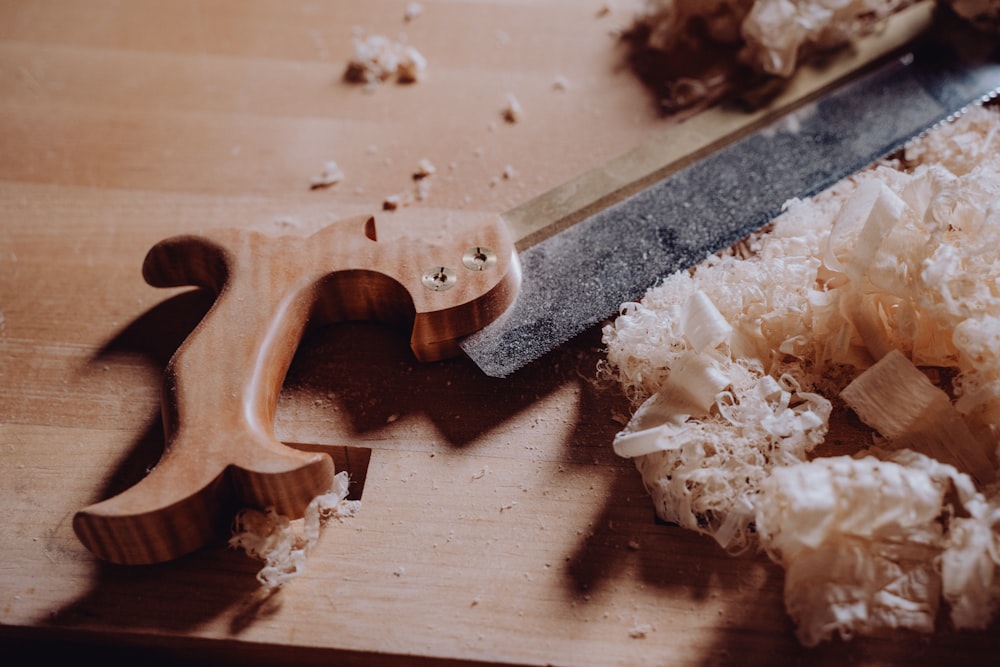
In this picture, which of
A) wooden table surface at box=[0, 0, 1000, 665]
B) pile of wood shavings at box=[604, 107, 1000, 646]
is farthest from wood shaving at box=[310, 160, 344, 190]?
pile of wood shavings at box=[604, 107, 1000, 646]

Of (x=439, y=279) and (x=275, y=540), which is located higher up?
(x=439, y=279)

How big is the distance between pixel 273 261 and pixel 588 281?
0.37 meters

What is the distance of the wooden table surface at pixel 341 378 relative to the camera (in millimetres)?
822

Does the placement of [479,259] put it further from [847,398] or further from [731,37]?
[731,37]

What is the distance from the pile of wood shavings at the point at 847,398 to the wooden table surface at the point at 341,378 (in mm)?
51

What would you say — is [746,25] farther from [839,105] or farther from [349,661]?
[349,661]

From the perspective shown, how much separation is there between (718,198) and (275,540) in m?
0.69

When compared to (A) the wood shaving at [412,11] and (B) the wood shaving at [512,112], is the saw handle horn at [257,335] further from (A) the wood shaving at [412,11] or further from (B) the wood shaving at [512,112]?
(A) the wood shaving at [412,11]

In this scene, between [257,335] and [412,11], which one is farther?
[412,11]

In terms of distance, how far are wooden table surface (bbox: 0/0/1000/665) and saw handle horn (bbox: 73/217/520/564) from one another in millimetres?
56

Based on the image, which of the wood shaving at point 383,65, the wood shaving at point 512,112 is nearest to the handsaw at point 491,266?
the wood shaving at point 512,112

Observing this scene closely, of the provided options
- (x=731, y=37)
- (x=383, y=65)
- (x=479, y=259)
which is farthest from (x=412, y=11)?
(x=479, y=259)

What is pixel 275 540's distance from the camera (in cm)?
85

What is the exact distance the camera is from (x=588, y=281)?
1.02 meters
